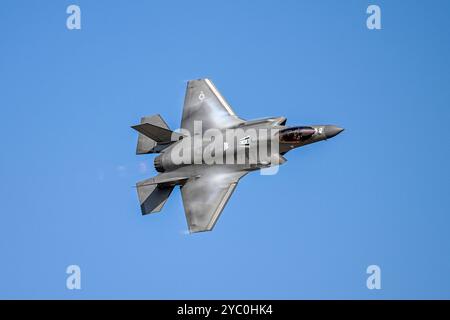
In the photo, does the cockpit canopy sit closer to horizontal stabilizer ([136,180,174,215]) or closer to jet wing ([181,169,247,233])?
jet wing ([181,169,247,233])

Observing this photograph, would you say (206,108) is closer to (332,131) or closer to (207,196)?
(207,196)

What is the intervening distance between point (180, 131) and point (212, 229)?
24.1 ft

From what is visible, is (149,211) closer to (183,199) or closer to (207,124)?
(183,199)

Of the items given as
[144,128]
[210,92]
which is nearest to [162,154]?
[144,128]

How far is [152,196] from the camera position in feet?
149

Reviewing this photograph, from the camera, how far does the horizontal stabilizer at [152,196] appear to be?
45.2m

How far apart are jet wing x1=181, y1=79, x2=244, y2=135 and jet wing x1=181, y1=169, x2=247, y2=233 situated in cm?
345

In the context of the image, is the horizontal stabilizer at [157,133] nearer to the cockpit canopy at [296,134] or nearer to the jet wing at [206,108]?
the jet wing at [206,108]

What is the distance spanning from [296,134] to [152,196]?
29.5 ft

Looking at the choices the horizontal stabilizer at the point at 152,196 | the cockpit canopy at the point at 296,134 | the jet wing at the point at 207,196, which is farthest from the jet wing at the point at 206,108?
the horizontal stabilizer at the point at 152,196

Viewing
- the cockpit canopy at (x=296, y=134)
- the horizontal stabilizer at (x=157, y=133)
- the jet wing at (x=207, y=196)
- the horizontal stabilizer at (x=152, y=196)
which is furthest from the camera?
the horizontal stabilizer at (x=152, y=196)

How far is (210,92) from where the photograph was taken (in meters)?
48.2

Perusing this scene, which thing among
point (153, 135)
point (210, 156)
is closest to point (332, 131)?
point (210, 156)

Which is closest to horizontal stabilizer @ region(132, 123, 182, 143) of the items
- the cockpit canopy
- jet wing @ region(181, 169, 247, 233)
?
jet wing @ region(181, 169, 247, 233)
